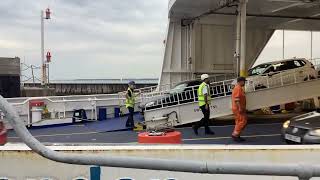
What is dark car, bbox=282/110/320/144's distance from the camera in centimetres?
874

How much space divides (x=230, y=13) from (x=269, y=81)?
6432 mm

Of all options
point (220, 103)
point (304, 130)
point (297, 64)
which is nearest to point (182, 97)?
point (220, 103)

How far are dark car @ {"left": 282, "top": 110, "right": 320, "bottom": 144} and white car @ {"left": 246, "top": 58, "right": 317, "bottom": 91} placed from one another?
5.78 meters

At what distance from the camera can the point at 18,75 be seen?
20.3 metres

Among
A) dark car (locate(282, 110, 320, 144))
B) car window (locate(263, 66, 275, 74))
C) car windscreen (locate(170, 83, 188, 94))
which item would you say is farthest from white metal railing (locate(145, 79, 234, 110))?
dark car (locate(282, 110, 320, 144))

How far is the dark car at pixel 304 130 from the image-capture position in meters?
8.74

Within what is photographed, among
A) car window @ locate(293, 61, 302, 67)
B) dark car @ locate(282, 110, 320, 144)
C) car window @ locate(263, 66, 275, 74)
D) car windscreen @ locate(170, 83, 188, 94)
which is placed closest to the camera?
dark car @ locate(282, 110, 320, 144)

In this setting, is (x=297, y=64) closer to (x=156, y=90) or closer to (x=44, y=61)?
(x=156, y=90)

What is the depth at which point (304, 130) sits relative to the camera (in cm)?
907

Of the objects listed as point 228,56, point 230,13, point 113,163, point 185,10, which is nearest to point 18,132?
point 113,163

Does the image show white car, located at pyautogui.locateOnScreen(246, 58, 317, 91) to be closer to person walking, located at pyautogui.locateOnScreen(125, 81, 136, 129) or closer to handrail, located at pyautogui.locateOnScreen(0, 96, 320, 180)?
person walking, located at pyautogui.locateOnScreen(125, 81, 136, 129)

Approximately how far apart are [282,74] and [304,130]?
24.3 ft

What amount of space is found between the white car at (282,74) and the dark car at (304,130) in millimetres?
5785

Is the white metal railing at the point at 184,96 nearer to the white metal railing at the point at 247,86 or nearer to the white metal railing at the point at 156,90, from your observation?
the white metal railing at the point at 247,86
